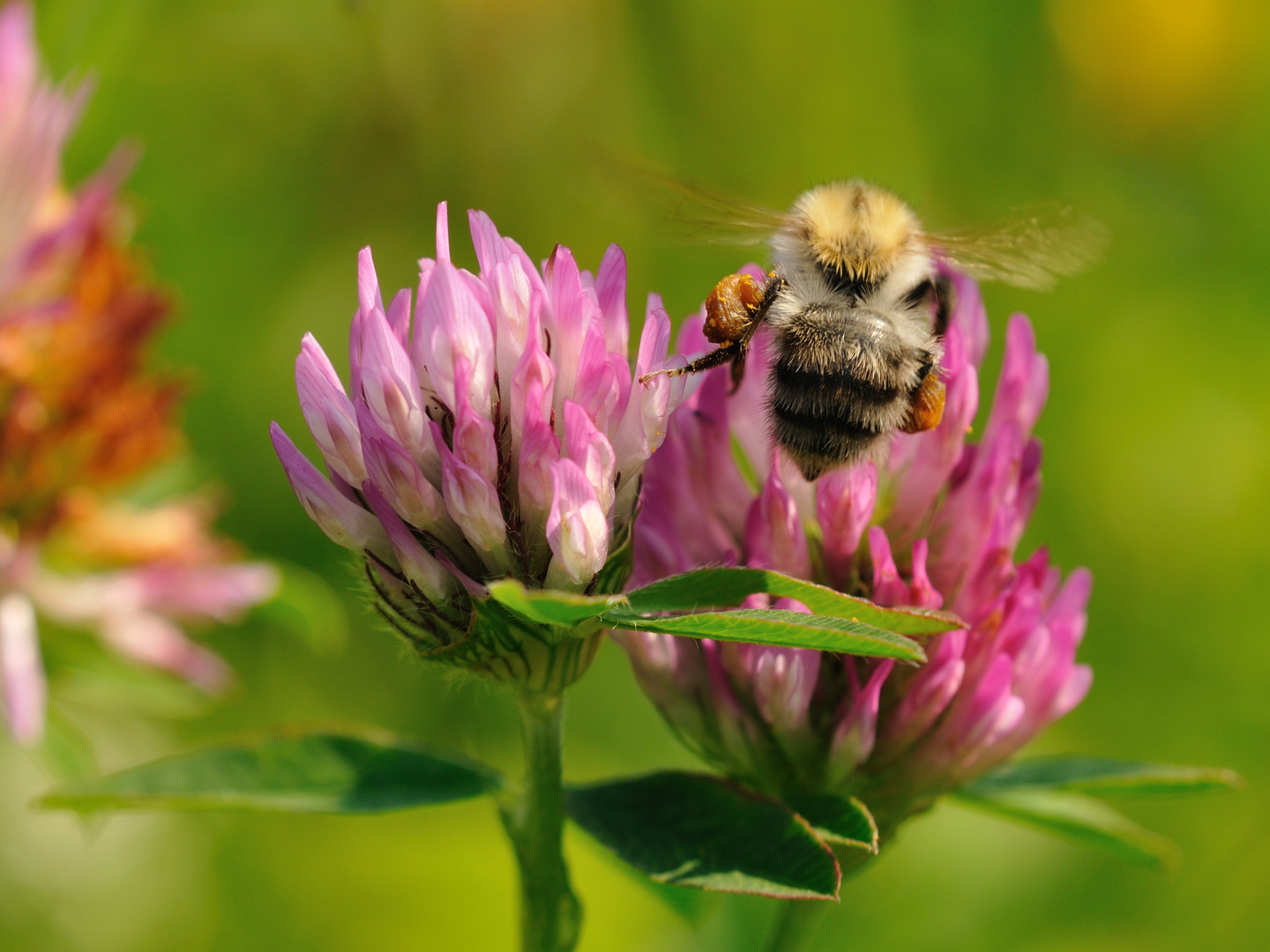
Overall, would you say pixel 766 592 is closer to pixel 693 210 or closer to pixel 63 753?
pixel 693 210

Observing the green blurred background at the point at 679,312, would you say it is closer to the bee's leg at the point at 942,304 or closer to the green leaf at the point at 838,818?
the green leaf at the point at 838,818

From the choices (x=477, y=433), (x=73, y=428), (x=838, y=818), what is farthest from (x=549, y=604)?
(x=73, y=428)

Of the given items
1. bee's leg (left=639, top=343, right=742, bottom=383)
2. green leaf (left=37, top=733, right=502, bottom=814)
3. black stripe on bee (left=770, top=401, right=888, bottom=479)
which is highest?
bee's leg (left=639, top=343, right=742, bottom=383)

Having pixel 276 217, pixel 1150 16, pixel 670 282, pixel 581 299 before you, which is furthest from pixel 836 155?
pixel 581 299

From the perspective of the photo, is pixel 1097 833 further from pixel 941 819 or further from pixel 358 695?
pixel 358 695

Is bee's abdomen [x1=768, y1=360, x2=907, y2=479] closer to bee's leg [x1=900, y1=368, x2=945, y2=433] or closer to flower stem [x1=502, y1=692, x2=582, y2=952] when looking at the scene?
bee's leg [x1=900, y1=368, x2=945, y2=433]

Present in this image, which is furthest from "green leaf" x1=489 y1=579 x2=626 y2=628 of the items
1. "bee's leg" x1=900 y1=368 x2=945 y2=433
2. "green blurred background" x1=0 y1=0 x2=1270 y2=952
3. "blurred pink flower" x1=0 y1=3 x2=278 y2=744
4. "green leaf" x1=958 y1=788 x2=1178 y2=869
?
"green blurred background" x1=0 y1=0 x2=1270 y2=952
